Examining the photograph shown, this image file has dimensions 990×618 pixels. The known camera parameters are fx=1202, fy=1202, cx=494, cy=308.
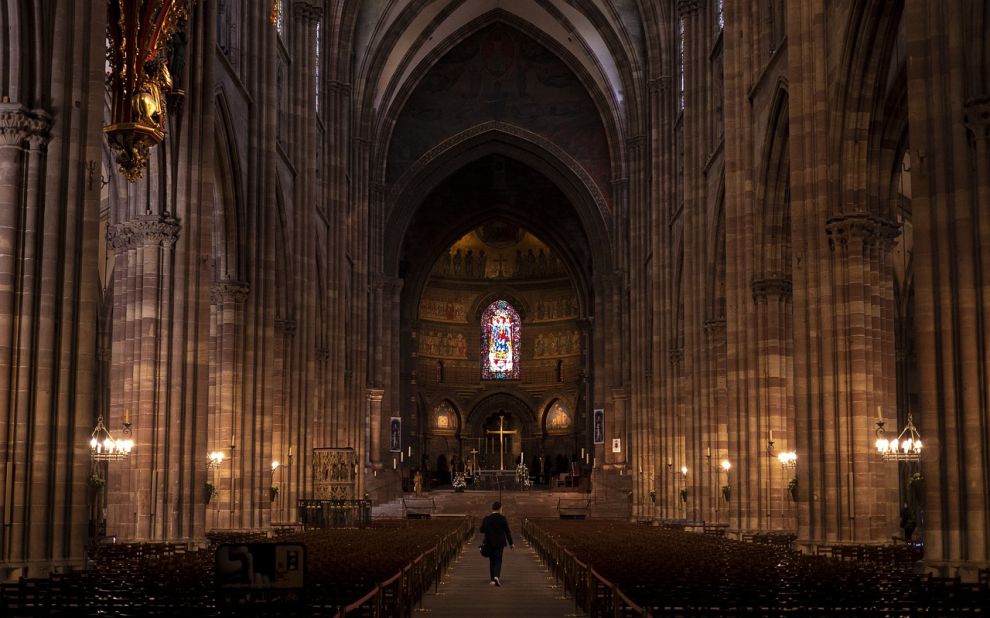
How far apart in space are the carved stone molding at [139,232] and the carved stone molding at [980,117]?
16.5 metres

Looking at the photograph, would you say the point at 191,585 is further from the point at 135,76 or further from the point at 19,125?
the point at 135,76

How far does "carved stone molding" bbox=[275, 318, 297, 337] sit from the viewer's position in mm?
38562

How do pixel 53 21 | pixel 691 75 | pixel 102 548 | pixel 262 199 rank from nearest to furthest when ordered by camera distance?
pixel 53 21 < pixel 102 548 < pixel 262 199 < pixel 691 75

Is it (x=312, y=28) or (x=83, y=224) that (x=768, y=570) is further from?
(x=312, y=28)

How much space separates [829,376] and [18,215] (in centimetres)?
1598

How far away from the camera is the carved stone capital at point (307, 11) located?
139ft

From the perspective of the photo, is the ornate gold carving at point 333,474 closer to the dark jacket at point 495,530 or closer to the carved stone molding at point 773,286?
the carved stone molding at point 773,286

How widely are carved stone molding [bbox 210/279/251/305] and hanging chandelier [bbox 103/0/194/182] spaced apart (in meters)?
11.1

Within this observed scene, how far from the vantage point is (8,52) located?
18.9 m

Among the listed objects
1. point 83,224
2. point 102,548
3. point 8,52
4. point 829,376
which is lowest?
point 102,548

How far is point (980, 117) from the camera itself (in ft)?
59.4

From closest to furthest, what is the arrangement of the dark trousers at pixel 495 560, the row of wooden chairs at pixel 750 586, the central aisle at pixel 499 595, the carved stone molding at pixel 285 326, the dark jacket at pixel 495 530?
the row of wooden chairs at pixel 750 586 < the central aisle at pixel 499 595 < the dark jacket at pixel 495 530 < the dark trousers at pixel 495 560 < the carved stone molding at pixel 285 326

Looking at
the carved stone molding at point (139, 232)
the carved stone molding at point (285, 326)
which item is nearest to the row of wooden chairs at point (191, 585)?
the carved stone molding at point (139, 232)

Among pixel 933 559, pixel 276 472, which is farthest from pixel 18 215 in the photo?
pixel 276 472
